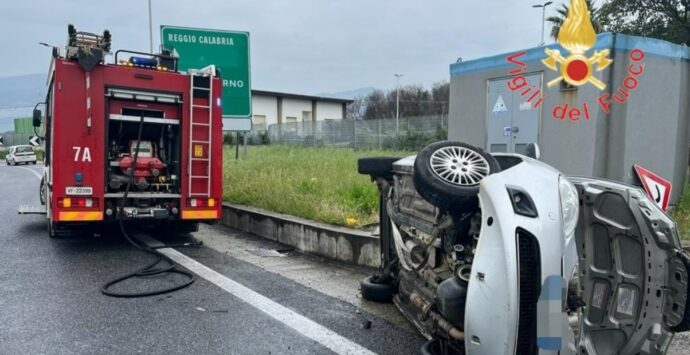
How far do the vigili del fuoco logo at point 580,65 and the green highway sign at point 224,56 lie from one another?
606cm

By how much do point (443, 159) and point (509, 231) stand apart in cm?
71

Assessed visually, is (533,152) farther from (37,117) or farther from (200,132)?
(37,117)

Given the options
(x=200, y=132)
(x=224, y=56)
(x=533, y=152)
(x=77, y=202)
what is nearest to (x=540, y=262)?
(x=533, y=152)

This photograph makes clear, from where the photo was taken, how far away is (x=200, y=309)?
4602 millimetres

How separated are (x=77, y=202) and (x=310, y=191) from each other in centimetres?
366

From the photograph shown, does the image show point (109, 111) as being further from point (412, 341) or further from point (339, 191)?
point (412, 341)

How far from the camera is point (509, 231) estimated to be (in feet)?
8.00

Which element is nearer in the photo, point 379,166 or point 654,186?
point 654,186

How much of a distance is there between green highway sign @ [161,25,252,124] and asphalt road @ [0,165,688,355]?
195 inches

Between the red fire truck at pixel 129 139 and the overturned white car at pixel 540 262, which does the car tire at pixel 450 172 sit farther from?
the red fire truck at pixel 129 139

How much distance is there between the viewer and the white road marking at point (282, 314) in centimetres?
374

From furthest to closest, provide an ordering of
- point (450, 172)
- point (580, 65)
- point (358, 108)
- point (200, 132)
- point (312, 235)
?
point (358, 108), point (200, 132), point (580, 65), point (312, 235), point (450, 172)

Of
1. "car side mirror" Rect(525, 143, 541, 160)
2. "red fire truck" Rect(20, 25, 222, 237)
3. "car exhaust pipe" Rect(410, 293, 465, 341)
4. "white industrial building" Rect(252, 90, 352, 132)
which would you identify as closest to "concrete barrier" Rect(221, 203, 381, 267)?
"red fire truck" Rect(20, 25, 222, 237)

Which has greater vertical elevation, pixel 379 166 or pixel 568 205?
pixel 379 166
